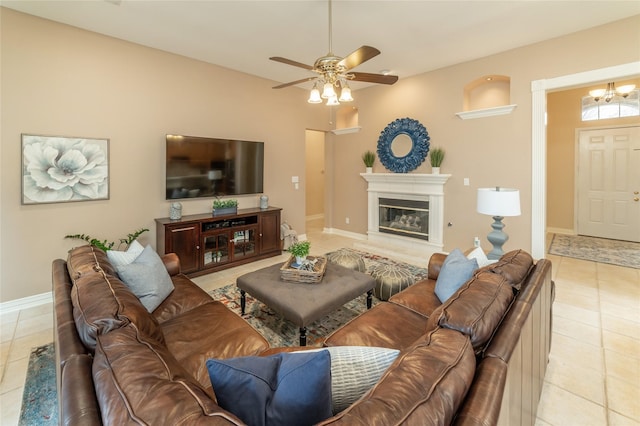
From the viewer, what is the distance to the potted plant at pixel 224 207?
4.25 meters

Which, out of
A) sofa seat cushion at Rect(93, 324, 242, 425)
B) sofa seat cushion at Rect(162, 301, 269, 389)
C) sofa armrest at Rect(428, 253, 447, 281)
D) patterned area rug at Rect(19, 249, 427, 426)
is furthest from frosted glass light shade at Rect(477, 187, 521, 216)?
sofa seat cushion at Rect(93, 324, 242, 425)

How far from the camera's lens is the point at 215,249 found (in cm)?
411

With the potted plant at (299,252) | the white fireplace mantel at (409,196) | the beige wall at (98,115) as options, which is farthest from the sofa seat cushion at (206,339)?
the white fireplace mantel at (409,196)

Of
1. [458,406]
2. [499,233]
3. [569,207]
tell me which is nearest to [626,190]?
[569,207]

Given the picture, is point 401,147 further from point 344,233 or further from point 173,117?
point 173,117

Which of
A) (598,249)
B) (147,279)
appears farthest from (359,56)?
(598,249)

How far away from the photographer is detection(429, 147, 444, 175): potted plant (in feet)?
15.5

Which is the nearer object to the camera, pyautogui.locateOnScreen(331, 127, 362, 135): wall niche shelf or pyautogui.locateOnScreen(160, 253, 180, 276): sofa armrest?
pyautogui.locateOnScreen(160, 253, 180, 276): sofa armrest

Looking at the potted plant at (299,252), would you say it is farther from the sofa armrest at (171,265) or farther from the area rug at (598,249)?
the area rug at (598,249)

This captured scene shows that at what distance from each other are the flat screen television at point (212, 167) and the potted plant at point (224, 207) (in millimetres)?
200

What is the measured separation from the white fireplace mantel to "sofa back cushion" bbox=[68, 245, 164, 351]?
4441 millimetres

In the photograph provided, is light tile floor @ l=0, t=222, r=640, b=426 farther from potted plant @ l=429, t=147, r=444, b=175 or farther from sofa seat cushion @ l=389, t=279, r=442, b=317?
potted plant @ l=429, t=147, r=444, b=175

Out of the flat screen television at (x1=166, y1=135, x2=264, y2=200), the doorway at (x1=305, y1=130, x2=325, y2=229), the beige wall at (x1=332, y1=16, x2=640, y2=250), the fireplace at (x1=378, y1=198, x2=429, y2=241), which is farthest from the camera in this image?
the doorway at (x1=305, y1=130, x2=325, y2=229)

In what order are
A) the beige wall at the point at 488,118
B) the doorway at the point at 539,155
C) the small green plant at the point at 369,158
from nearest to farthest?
the beige wall at the point at 488,118
the doorway at the point at 539,155
the small green plant at the point at 369,158
